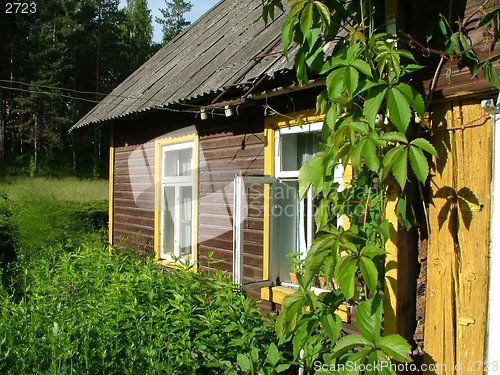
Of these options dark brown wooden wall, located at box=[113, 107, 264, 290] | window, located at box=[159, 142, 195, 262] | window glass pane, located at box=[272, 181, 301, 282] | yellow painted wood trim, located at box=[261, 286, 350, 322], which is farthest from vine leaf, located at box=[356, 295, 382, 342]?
window, located at box=[159, 142, 195, 262]

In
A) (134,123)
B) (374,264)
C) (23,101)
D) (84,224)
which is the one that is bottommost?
(84,224)

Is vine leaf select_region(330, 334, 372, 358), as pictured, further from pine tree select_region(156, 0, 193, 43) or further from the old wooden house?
pine tree select_region(156, 0, 193, 43)

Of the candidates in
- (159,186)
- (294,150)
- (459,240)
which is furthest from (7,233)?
(459,240)

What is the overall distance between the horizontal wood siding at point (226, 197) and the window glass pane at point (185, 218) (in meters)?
0.69

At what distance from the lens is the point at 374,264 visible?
198 cm

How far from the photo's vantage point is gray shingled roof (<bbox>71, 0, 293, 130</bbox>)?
4.96 metres

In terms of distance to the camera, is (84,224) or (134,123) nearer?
(134,123)

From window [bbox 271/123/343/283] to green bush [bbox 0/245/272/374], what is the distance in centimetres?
107

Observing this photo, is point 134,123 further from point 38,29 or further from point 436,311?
point 38,29

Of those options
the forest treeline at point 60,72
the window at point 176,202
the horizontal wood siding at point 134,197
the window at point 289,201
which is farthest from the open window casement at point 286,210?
the forest treeline at point 60,72

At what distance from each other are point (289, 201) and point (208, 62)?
267 centimetres

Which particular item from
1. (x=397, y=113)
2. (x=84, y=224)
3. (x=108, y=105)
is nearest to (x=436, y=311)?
(x=397, y=113)

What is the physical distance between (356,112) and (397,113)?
26cm

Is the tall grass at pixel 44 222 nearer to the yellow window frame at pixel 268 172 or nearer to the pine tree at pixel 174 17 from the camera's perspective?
the yellow window frame at pixel 268 172
